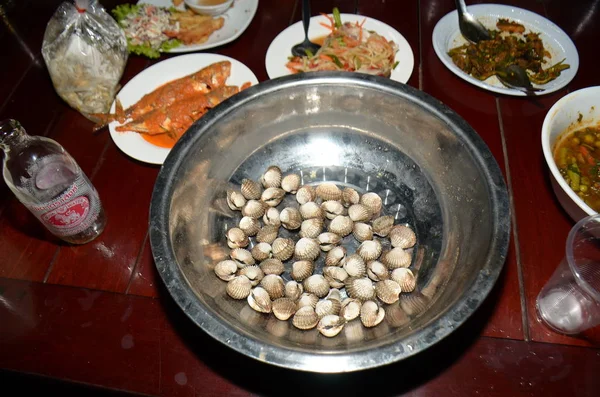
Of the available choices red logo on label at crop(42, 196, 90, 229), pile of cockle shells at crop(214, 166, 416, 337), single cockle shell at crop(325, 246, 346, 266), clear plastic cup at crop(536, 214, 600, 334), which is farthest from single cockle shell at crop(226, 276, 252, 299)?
clear plastic cup at crop(536, 214, 600, 334)

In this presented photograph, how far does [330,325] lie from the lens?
1.04 metres

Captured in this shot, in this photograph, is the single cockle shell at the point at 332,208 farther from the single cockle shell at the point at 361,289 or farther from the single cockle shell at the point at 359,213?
the single cockle shell at the point at 361,289

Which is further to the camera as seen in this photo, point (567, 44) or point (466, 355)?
point (567, 44)

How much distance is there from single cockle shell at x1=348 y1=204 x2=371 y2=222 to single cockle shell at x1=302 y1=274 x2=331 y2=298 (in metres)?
0.21

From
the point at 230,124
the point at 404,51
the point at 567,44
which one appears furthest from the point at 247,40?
the point at 567,44

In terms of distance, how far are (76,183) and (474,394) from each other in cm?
117

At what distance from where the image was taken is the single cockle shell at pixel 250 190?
4.28 feet

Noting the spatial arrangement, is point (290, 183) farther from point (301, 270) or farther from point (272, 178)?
point (301, 270)

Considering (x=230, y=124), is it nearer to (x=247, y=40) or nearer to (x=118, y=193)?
(x=118, y=193)

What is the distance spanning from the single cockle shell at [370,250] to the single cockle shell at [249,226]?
0.30m

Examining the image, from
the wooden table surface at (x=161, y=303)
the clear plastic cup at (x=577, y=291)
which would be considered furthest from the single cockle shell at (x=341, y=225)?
the clear plastic cup at (x=577, y=291)

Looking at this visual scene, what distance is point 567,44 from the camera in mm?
1730

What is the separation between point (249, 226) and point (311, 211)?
7.0 inches

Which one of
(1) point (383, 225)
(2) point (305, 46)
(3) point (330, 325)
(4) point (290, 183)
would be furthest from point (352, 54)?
(3) point (330, 325)
